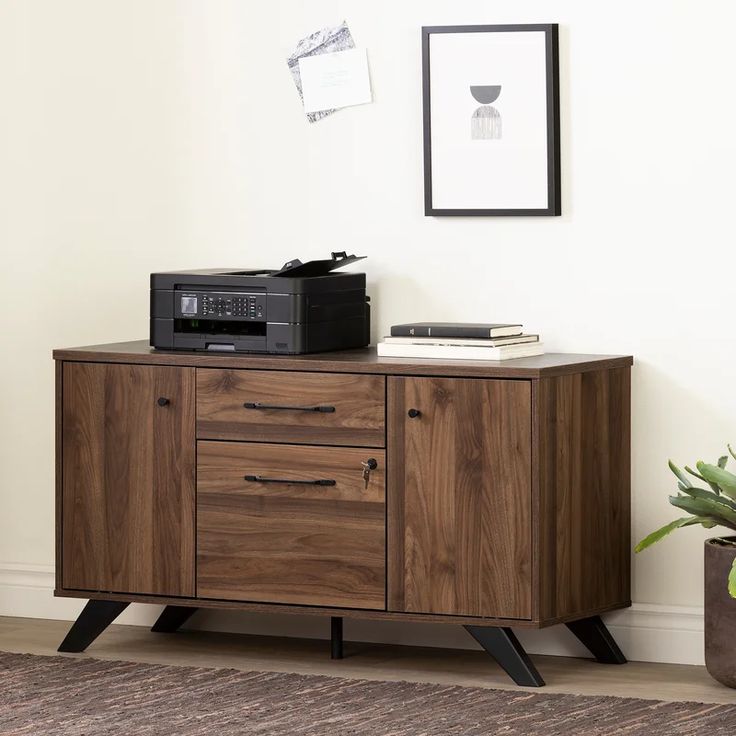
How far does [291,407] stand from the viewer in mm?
3537

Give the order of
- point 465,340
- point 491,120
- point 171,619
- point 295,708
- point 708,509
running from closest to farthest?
1. point 295,708
2. point 708,509
3. point 465,340
4. point 491,120
5. point 171,619

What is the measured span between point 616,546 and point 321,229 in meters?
1.12

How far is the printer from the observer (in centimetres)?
360

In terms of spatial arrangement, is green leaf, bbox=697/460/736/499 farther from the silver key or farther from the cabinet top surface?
the silver key

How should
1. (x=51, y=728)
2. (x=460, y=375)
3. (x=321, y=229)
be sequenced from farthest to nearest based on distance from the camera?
(x=321, y=229) < (x=460, y=375) < (x=51, y=728)

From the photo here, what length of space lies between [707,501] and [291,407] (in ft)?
3.19

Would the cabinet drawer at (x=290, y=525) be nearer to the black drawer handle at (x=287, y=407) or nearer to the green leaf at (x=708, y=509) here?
the black drawer handle at (x=287, y=407)

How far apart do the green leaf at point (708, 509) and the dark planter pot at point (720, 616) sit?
0.06 m

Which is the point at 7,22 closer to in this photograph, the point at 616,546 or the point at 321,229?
the point at 321,229

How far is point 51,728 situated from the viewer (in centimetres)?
318

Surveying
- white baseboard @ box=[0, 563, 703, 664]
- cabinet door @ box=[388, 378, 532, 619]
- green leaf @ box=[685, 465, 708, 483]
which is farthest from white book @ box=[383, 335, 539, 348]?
white baseboard @ box=[0, 563, 703, 664]

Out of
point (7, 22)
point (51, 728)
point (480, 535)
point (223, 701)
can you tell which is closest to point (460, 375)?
point (480, 535)

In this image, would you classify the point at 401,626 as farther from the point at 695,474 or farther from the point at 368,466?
the point at 695,474

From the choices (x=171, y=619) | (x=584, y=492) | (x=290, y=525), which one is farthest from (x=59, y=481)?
(x=584, y=492)
